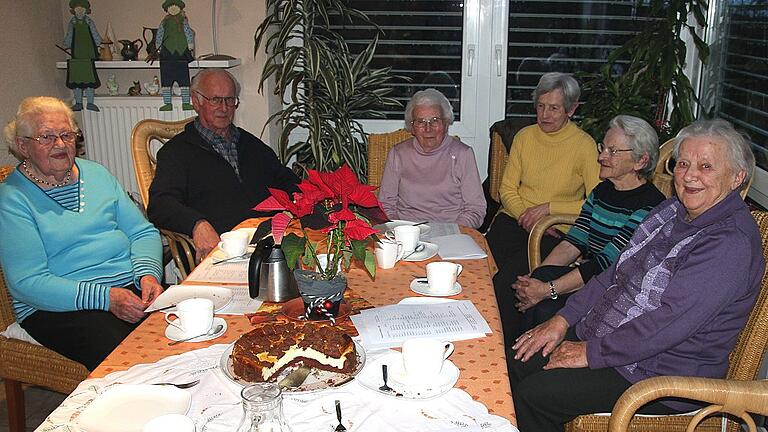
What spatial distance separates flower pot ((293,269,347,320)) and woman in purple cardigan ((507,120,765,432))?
0.62 m

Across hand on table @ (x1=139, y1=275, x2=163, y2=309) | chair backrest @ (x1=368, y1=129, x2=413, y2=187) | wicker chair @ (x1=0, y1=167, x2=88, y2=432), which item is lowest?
wicker chair @ (x1=0, y1=167, x2=88, y2=432)

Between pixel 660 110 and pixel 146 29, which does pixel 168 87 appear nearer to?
pixel 146 29

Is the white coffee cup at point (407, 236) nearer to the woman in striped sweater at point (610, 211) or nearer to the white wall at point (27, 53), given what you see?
the woman in striped sweater at point (610, 211)

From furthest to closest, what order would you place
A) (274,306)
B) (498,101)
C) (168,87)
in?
(498,101) < (168,87) < (274,306)

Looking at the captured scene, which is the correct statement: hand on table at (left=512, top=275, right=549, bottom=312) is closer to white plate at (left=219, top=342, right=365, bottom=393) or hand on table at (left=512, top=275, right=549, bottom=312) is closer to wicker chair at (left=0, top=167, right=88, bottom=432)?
white plate at (left=219, top=342, right=365, bottom=393)

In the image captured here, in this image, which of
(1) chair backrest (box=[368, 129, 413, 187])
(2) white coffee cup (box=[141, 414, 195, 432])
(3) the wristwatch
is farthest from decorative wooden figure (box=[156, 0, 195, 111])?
(2) white coffee cup (box=[141, 414, 195, 432])

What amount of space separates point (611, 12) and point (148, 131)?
113 inches

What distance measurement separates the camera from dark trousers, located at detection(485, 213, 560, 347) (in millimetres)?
3029

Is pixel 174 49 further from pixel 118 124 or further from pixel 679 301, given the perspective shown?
pixel 679 301

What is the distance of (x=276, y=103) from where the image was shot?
4.36 metres

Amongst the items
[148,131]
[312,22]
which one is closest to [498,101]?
[312,22]

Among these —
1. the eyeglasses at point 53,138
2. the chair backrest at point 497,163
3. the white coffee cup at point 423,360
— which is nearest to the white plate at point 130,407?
the white coffee cup at point 423,360

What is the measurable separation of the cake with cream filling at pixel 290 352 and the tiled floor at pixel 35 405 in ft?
5.56

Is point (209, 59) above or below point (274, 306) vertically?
above
